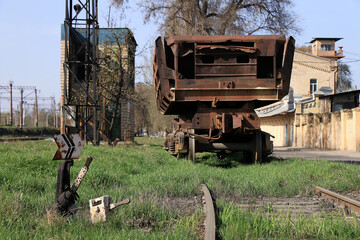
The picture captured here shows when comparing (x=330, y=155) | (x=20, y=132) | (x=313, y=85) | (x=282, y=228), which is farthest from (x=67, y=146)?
(x=20, y=132)

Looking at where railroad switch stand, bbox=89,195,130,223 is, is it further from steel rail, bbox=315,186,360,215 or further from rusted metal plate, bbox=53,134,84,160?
steel rail, bbox=315,186,360,215

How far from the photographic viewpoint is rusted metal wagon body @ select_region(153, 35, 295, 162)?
882 cm

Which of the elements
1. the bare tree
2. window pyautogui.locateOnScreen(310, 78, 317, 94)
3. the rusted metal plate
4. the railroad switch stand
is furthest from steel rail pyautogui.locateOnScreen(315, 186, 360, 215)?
window pyautogui.locateOnScreen(310, 78, 317, 94)

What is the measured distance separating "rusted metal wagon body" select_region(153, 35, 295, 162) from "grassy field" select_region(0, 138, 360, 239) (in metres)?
1.65

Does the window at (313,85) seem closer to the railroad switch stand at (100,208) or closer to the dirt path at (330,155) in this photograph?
the dirt path at (330,155)

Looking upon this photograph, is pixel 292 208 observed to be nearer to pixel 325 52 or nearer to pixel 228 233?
pixel 228 233

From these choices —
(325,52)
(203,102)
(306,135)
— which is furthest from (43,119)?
(203,102)

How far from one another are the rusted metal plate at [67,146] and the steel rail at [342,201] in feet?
11.2

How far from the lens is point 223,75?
355 inches

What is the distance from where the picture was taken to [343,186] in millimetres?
6531

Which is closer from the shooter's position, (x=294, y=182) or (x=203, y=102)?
(x=294, y=182)

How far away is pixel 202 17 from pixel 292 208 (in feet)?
66.0

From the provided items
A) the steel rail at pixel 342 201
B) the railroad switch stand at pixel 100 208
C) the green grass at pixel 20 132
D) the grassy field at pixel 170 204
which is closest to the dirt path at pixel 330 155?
the grassy field at pixel 170 204

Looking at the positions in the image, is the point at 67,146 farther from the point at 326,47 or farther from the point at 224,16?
the point at 326,47
